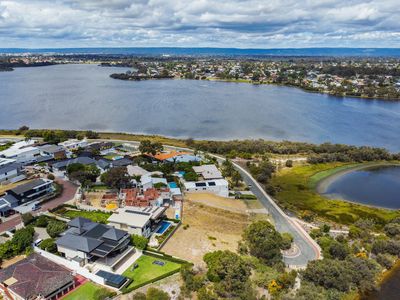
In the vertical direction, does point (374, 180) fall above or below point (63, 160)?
below

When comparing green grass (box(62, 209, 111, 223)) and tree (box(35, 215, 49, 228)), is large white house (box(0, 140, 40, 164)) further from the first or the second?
tree (box(35, 215, 49, 228))

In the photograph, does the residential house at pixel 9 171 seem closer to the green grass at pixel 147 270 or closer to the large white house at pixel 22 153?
the large white house at pixel 22 153

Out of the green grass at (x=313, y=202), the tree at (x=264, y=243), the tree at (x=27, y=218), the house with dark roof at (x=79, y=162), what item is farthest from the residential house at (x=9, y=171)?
the green grass at (x=313, y=202)

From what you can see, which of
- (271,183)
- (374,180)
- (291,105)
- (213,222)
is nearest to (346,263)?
(213,222)

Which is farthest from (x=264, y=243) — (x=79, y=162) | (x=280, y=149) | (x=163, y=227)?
(x=280, y=149)

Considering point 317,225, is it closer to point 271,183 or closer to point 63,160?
point 271,183
